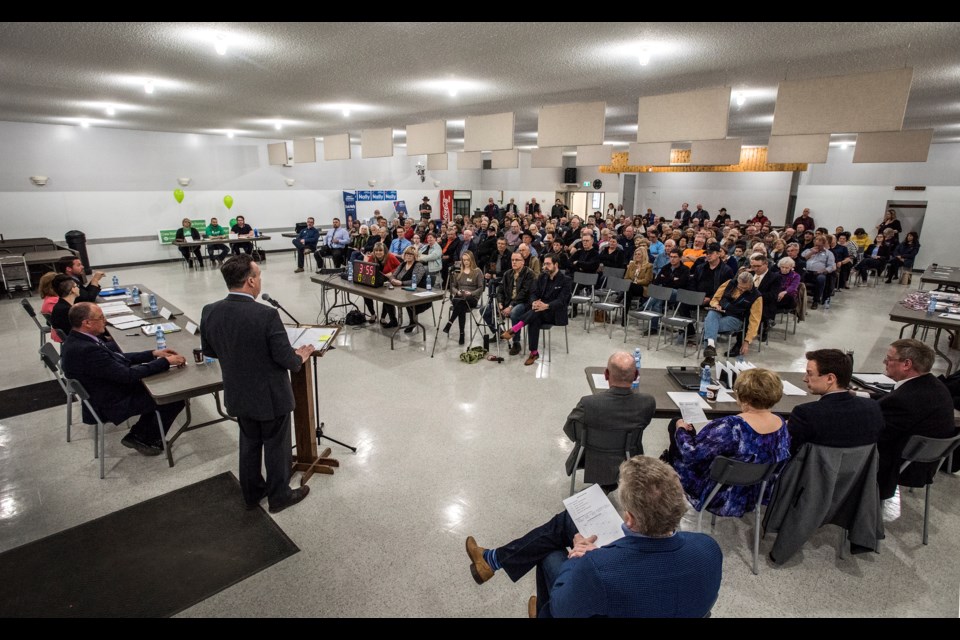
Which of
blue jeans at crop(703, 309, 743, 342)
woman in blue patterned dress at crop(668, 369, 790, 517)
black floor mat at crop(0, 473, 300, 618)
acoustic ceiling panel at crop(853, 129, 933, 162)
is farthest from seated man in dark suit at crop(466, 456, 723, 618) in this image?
acoustic ceiling panel at crop(853, 129, 933, 162)

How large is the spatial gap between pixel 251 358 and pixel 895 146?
9.42m

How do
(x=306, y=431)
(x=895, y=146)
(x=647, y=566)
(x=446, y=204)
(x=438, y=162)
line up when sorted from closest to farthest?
(x=647, y=566) → (x=306, y=431) → (x=895, y=146) → (x=438, y=162) → (x=446, y=204)

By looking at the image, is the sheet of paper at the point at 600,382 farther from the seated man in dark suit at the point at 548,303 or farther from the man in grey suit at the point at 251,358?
the seated man in dark suit at the point at 548,303

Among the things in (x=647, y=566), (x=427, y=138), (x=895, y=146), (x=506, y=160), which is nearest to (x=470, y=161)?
(x=506, y=160)

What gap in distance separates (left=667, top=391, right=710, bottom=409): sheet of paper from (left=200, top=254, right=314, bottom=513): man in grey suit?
240cm

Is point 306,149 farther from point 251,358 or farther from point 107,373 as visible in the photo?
point 251,358

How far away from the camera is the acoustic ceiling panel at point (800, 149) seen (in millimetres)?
7078

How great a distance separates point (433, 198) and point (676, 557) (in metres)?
19.5

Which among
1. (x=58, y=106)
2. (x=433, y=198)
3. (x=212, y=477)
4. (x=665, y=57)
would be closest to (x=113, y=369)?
(x=212, y=477)

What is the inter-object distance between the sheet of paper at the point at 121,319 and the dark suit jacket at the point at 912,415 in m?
6.27

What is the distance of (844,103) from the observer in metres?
4.79

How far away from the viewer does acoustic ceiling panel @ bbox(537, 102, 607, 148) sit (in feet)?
21.1

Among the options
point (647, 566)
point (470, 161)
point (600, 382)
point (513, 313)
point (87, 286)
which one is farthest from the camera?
point (470, 161)

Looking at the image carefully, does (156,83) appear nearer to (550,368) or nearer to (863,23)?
(550,368)
